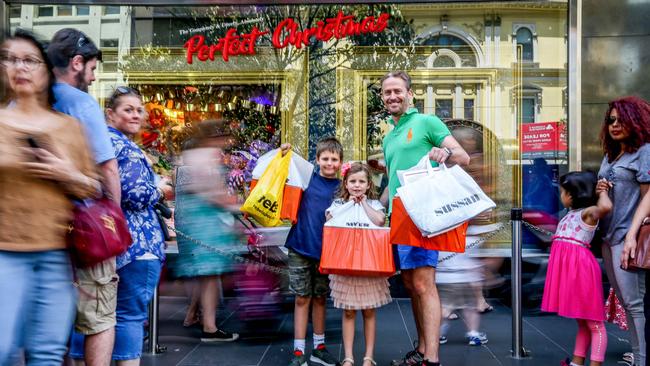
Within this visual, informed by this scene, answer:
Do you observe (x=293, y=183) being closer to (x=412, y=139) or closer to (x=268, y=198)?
(x=268, y=198)

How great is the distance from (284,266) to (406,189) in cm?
309

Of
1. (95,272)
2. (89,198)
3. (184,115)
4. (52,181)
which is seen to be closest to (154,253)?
(95,272)

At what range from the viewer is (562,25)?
26.1 ft

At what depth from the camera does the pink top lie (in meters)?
4.45

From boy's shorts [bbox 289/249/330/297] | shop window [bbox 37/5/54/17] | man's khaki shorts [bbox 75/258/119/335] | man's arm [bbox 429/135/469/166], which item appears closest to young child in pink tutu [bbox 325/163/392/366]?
boy's shorts [bbox 289/249/330/297]

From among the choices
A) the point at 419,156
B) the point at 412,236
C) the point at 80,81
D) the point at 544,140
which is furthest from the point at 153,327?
the point at 544,140

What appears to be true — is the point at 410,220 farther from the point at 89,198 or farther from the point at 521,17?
the point at 521,17

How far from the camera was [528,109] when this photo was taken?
825 centimetres

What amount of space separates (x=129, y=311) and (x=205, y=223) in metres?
2.24

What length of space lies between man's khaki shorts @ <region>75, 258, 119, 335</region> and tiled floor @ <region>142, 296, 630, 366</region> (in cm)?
204

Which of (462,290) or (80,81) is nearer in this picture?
(80,81)

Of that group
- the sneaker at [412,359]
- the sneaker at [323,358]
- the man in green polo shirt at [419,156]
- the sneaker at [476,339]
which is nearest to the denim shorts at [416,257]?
the man in green polo shirt at [419,156]

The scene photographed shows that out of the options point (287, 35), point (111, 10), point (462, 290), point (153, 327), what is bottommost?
point (153, 327)

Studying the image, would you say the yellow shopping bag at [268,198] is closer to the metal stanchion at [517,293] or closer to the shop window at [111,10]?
the metal stanchion at [517,293]
